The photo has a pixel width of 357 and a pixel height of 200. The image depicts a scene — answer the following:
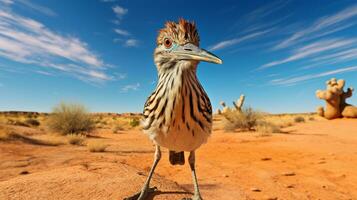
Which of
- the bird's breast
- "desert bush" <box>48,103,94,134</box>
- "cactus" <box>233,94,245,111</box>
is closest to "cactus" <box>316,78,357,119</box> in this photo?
"cactus" <box>233,94,245,111</box>

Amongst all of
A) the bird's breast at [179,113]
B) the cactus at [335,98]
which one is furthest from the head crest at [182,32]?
the cactus at [335,98]

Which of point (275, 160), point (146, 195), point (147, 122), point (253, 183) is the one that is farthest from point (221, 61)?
point (275, 160)

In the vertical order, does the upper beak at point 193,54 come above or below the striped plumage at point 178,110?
above

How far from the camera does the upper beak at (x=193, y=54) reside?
2.67 m

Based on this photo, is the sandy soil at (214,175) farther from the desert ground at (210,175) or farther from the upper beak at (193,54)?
the upper beak at (193,54)

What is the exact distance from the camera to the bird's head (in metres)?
2.92

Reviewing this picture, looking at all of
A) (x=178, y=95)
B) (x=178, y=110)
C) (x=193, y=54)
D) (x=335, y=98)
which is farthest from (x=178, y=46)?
(x=335, y=98)

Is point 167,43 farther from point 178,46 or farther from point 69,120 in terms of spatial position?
point 69,120

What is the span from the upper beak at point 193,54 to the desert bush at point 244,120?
922 inches

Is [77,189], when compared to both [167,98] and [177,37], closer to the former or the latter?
[167,98]

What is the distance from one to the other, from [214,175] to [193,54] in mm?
6977

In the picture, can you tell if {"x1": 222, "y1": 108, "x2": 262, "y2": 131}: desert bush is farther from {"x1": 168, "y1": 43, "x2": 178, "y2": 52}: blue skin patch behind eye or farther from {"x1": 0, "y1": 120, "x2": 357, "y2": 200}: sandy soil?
{"x1": 168, "y1": 43, "x2": 178, "y2": 52}: blue skin patch behind eye

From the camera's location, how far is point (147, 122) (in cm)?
334

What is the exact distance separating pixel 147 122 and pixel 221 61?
1.29 meters
